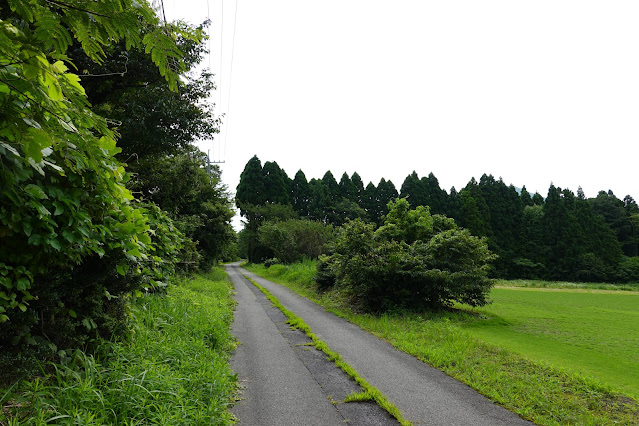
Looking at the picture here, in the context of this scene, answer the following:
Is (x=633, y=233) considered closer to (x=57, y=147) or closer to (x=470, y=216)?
(x=470, y=216)

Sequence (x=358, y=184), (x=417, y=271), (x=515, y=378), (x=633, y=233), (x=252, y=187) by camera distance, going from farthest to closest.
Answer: (x=358, y=184) < (x=252, y=187) < (x=633, y=233) < (x=417, y=271) < (x=515, y=378)

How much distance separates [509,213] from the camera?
142 ft

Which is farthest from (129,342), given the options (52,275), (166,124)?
(166,124)

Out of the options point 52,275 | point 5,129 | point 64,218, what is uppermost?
point 5,129

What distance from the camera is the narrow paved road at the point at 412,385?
13.1 ft

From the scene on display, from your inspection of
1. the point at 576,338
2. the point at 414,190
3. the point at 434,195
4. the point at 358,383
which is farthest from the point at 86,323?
the point at 434,195

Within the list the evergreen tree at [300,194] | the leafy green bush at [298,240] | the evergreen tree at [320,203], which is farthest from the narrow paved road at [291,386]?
the evergreen tree at [300,194]

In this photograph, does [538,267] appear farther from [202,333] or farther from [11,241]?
[11,241]

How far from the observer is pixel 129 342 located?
4.14 m

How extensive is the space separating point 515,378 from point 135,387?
17.5 ft

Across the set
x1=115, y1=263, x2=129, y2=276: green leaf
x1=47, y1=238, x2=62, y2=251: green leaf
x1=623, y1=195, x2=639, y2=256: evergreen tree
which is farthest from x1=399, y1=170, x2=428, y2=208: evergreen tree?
x1=47, y1=238, x2=62, y2=251: green leaf

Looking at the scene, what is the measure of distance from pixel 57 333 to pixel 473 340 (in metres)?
7.53

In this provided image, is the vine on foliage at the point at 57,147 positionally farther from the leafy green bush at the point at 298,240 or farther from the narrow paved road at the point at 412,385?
the leafy green bush at the point at 298,240

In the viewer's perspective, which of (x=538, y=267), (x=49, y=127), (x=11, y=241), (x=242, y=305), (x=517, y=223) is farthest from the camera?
(x=517, y=223)
